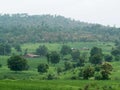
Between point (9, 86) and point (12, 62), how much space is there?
4843 centimetres

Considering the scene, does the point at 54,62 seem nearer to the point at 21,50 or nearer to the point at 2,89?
the point at 21,50

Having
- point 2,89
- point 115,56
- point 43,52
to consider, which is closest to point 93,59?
point 115,56

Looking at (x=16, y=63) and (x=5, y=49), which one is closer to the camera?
(x=16, y=63)

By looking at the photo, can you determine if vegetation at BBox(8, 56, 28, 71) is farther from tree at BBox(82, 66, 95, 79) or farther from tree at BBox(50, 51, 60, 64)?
tree at BBox(82, 66, 95, 79)

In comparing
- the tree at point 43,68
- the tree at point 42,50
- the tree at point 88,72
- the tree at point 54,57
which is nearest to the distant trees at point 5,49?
the tree at point 42,50

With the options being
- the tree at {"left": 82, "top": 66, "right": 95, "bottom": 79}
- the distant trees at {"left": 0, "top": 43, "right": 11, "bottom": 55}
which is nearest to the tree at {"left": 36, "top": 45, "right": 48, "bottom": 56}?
the distant trees at {"left": 0, "top": 43, "right": 11, "bottom": 55}

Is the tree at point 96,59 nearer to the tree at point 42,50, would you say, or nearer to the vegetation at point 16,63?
the vegetation at point 16,63

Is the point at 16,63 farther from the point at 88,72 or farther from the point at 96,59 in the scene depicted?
the point at 96,59

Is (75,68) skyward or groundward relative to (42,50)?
groundward

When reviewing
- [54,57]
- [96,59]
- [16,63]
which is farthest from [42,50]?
[16,63]

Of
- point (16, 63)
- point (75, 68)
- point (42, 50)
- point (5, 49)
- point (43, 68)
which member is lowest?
point (75, 68)

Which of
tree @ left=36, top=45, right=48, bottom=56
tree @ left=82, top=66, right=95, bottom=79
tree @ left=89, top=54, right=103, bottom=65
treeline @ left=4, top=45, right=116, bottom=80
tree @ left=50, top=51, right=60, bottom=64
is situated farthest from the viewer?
tree @ left=36, top=45, right=48, bottom=56

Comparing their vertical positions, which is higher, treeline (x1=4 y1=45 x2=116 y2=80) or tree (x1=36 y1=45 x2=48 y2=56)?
tree (x1=36 y1=45 x2=48 y2=56)

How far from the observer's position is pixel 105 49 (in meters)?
195
